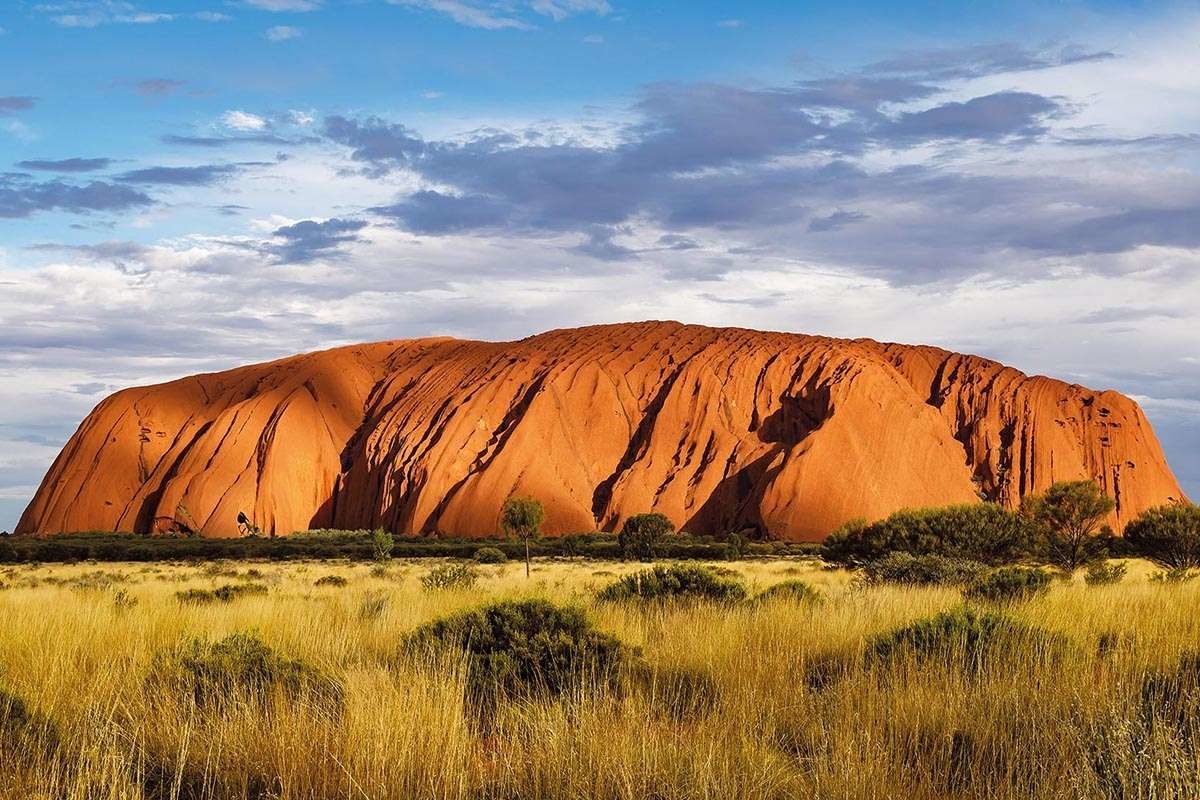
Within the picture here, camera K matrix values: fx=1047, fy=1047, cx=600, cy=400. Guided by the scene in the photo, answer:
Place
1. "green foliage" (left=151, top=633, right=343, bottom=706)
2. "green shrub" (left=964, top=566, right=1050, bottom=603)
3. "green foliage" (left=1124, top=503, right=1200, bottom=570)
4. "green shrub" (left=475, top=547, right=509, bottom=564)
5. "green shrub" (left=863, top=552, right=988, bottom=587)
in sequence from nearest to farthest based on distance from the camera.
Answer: "green foliage" (left=151, top=633, right=343, bottom=706)
"green shrub" (left=964, top=566, right=1050, bottom=603)
"green shrub" (left=863, top=552, right=988, bottom=587)
"green foliage" (left=1124, top=503, right=1200, bottom=570)
"green shrub" (left=475, top=547, right=509, bottom=564)

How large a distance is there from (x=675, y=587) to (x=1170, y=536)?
27923mm

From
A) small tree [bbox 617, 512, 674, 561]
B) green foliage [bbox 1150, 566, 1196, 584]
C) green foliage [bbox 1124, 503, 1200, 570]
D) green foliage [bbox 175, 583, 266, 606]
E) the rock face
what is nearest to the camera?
green foliage [bbox 175, 583, 266, 606]

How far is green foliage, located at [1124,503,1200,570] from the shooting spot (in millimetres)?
35375

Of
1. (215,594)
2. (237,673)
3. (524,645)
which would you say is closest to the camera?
(237,673)

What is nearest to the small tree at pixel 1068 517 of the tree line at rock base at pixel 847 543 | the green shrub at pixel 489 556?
the tree line at rock base at pixel 847 543

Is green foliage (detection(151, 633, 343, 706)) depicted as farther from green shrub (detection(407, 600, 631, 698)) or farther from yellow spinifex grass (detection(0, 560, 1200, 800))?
green shrub (detection(407, 600, 631, 698))

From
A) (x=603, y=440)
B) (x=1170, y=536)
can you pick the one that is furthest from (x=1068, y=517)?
(x=603, y=440)

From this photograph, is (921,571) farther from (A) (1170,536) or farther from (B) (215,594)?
(A) (1170,536)

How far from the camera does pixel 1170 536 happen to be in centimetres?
3575

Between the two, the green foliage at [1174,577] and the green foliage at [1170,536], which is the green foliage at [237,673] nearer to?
the green foliage at [1174,577]

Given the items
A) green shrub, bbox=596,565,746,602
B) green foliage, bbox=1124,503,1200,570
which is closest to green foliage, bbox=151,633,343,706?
green shrub, bbox=596,565,746,602

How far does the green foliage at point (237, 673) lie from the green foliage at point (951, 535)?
2833 cm

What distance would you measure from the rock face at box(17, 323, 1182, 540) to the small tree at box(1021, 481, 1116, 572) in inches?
1399

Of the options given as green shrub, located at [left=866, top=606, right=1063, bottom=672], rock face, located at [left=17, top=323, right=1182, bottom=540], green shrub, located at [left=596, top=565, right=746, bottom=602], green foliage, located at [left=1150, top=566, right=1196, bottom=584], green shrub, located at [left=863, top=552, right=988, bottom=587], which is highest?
rock face, located at [left=17, top=323, right=1182, bottom=540]
